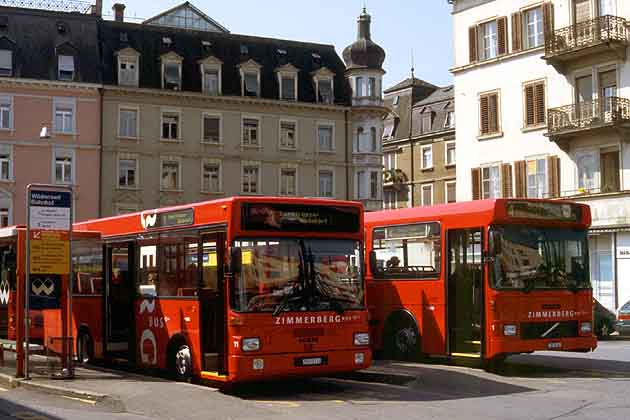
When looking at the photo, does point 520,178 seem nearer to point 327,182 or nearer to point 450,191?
point 327,182

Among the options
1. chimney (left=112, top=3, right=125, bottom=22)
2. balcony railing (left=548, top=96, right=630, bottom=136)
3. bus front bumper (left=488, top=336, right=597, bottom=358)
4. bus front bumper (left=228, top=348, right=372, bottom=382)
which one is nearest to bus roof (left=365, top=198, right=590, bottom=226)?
bus front bumper (left=488, top=336, right=597, bottom=358)

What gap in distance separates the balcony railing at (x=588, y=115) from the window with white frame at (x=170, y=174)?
23.4 metres

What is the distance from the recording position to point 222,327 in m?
14.6

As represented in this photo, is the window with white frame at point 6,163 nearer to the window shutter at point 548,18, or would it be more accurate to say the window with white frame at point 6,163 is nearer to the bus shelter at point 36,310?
the window shutter at point 548,18

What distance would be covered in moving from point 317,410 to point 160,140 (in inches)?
1707

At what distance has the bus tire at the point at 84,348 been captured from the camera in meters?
19.7

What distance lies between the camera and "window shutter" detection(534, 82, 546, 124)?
40.4 meters

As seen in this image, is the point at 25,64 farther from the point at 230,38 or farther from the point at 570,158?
the point at 570,158

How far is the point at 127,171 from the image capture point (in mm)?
54375

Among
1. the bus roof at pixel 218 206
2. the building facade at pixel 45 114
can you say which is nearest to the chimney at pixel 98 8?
the building facade at pixel 45 114

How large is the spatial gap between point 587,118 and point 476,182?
697cm

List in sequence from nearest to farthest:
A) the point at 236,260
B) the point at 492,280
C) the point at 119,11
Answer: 1. the point at 236,260
2. the point at 492,280
3. the point at 119,11

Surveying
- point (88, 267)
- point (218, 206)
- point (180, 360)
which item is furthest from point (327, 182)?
point (218, 206)

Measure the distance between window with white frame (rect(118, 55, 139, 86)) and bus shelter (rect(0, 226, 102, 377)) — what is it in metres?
35.3
